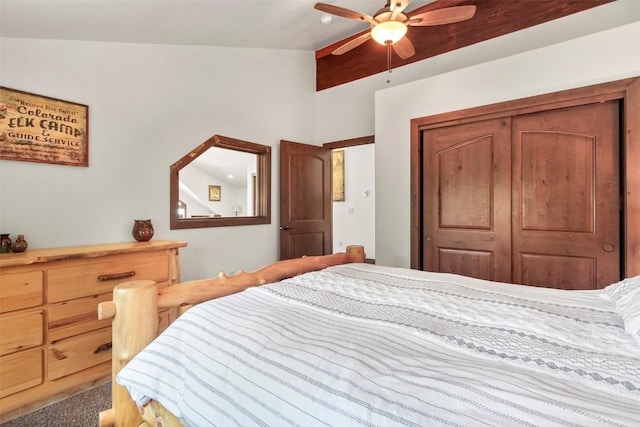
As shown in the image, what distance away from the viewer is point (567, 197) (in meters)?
2.50

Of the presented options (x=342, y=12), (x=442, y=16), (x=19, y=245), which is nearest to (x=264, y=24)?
(x=342, y=12)

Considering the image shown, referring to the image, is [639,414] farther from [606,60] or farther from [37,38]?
[37,38]

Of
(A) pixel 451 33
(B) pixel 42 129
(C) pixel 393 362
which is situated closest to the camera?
(C) pixel 393 362

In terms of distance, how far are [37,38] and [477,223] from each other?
144 inches

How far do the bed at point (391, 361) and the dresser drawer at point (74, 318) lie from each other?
1004 mm

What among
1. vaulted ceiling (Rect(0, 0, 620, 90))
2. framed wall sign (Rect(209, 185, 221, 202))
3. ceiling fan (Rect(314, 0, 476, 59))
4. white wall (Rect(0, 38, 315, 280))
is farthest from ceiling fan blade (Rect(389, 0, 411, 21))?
framed wall sign (Rect(209, 185, 221, 202))

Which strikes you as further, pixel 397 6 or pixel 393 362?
pixel 397 6

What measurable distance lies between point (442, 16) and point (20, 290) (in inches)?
123

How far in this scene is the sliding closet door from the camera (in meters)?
2.35

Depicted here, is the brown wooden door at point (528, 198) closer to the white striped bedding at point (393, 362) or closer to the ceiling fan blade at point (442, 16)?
the ceiling fan blade at point (442, 16)

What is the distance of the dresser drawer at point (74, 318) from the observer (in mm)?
1962

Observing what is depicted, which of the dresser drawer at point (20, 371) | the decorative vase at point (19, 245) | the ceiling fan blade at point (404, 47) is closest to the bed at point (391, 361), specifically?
the dresser drawer at point (20, 371)

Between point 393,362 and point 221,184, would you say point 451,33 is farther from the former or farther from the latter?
point 221,184

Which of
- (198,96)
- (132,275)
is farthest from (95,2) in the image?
(132,275)
